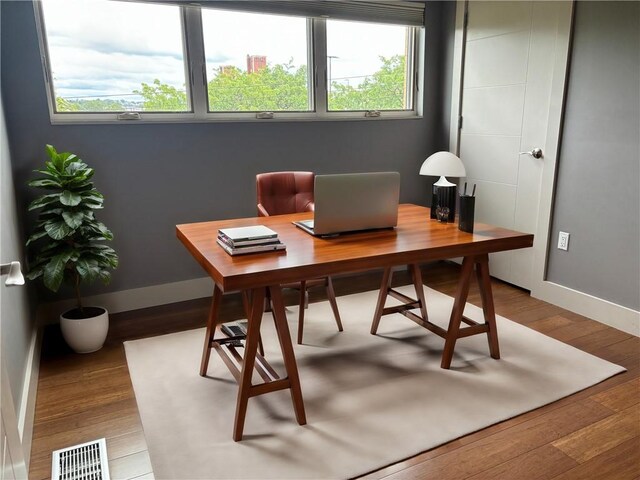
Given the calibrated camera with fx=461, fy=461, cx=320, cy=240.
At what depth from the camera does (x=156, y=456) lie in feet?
5.85

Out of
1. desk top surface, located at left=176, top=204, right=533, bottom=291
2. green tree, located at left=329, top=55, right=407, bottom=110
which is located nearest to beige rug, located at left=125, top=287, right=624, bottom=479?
desk top surface, located at left=176, top=204, right=533, bottom=291

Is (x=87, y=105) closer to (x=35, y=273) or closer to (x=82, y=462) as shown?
(x=35, y=273)

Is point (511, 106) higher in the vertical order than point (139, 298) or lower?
higher

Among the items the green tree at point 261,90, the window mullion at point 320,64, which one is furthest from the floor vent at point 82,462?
the window mullion at point 320,64

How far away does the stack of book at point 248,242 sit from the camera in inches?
72.2

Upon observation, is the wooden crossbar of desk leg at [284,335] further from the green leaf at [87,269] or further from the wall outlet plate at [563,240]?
the wall outlet plate at [563,240]

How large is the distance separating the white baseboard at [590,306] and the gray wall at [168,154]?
1585 mm

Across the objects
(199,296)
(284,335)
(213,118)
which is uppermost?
(213,118)

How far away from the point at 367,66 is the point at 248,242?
259 centimetres

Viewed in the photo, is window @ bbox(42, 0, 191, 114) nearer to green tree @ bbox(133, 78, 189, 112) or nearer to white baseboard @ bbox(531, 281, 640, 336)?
green tree @ bbox(133, 78, 189, 112)

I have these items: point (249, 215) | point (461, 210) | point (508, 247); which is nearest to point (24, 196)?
point (249, 215)

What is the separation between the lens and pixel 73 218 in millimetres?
2496

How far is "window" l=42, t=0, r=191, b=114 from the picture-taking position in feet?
9.45

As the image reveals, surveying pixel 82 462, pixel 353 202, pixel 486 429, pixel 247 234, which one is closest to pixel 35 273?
pixel 82 462
